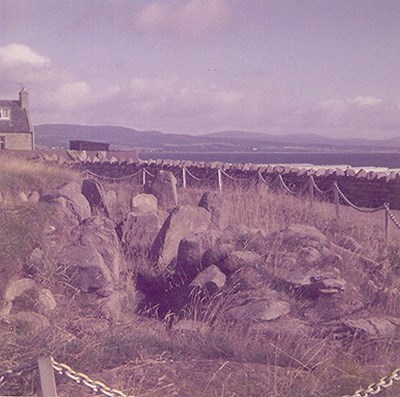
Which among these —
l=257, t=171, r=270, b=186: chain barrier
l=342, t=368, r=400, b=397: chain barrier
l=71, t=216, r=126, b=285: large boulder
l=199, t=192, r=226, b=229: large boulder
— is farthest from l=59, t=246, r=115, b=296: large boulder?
l=257, t=171, r=270, b=186: chain barrier

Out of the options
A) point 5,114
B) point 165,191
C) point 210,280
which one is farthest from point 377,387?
point 5,114

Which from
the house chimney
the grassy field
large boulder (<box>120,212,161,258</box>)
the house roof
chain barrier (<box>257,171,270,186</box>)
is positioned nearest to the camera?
the grassy field

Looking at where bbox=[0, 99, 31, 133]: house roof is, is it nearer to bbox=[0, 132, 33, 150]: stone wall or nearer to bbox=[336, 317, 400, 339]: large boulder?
bbox=[0, 132, 33, 150]: stone wall

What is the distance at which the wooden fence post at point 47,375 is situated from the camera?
404 centimetres

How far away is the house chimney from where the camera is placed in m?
49.5

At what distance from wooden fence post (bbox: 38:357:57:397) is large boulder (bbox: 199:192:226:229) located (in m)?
8.54

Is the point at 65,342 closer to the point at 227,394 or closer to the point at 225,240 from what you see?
the point at 227,394

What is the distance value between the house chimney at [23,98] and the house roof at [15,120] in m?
0.29

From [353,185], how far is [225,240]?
6.36 m

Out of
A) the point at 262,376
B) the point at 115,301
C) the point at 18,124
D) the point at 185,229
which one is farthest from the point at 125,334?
the point at 18,124

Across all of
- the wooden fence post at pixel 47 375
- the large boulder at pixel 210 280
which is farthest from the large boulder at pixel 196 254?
the wooden fence post at pixel 47 375

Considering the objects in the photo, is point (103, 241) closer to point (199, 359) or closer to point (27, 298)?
point (27, 298)

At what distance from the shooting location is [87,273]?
9555mm

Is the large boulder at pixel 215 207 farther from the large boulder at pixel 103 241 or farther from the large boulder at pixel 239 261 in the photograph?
the large boulder at pixel 239 261
